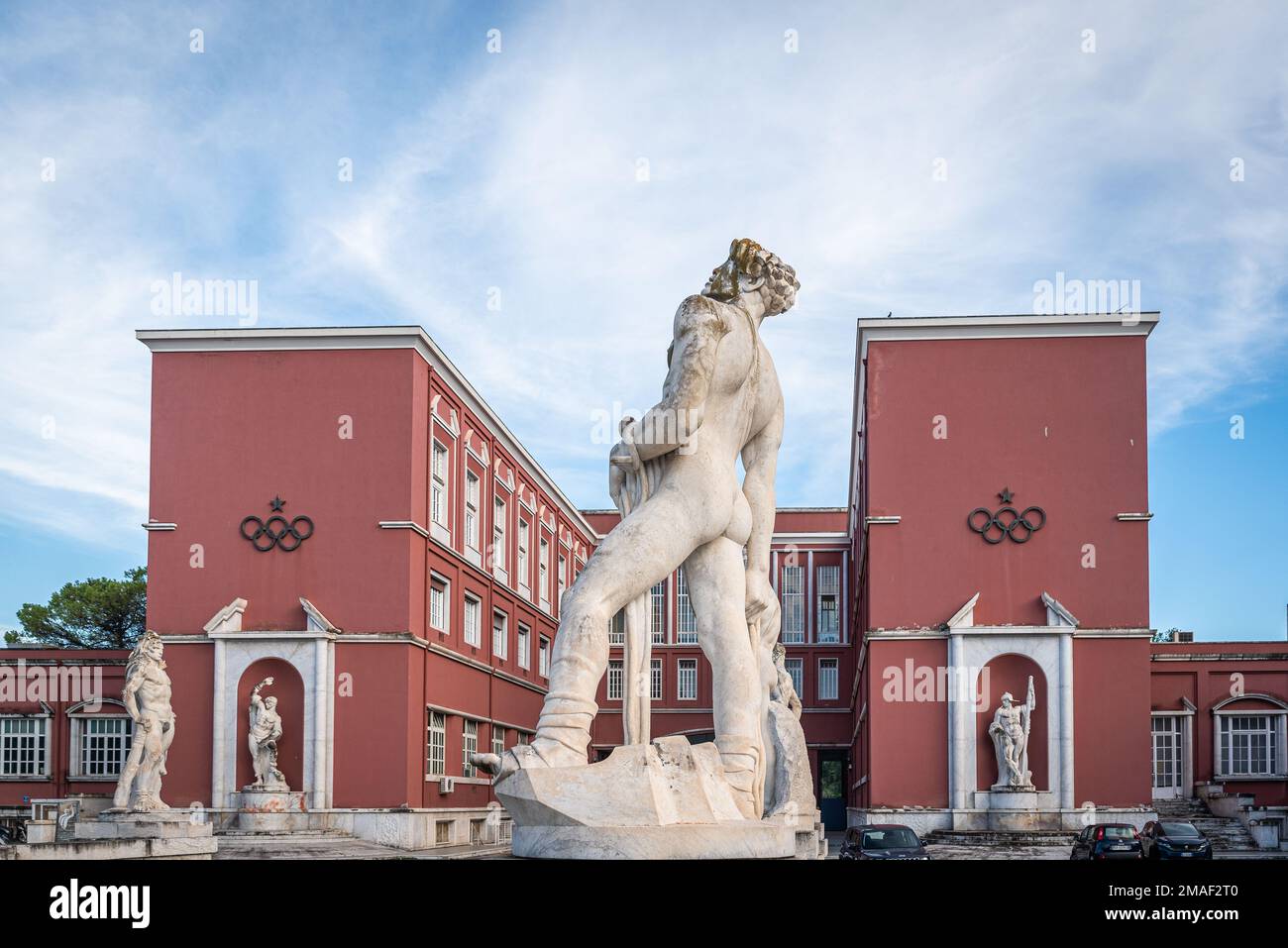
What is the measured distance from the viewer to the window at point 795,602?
2285 inches

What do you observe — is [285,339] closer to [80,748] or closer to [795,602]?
[80,748]

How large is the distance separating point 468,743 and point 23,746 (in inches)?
502

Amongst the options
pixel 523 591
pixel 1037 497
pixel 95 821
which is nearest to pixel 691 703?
pixel 523 591

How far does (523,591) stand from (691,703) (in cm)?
1425

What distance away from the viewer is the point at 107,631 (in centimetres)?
6375

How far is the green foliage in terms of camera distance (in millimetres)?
63188

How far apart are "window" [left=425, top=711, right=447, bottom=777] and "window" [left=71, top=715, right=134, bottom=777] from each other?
10018mm

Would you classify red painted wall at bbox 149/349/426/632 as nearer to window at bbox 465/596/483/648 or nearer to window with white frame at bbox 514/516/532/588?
window at bbox 465/596/483/648

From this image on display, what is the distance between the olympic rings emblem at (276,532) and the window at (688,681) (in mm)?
28117

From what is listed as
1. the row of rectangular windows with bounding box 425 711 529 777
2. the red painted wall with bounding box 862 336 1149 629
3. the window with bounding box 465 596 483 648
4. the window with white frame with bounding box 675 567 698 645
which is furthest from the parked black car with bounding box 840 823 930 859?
the window with white frame with bounding box 675 567 698 645

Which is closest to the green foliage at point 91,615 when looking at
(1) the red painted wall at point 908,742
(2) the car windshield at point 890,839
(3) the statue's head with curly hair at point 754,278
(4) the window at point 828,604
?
(4) the window at point 828,604

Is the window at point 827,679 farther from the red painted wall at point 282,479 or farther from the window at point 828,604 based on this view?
the red painted wall at point 282,479

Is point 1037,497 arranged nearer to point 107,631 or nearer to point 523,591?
point 523,591
